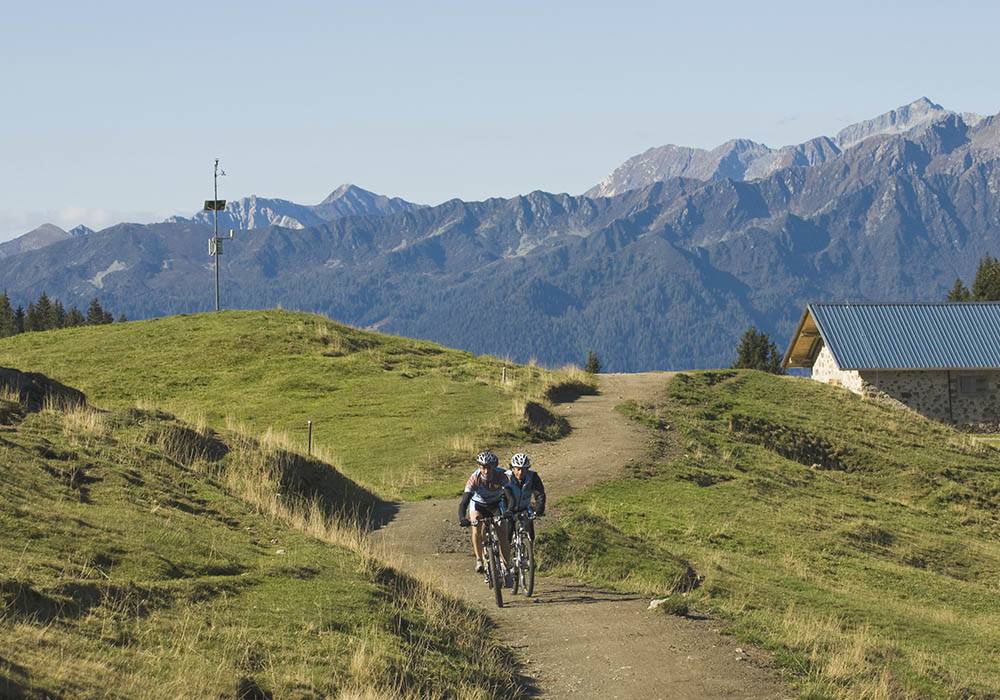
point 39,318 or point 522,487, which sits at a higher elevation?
point 39,318

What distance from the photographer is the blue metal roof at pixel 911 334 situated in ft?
190

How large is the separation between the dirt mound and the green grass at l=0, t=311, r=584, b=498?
4379 mm

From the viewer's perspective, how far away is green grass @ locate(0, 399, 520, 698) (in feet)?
36.3

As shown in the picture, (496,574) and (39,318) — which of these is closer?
(496,574)

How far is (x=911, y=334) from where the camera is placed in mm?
60406

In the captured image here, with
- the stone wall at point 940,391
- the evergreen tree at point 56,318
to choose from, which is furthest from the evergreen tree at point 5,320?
the stone wall at point 940,391

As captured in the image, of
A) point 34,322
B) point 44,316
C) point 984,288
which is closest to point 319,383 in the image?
point 984,288

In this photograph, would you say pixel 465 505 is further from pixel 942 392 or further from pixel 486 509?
pixel 942 392

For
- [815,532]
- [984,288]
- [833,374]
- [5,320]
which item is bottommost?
[815,532]

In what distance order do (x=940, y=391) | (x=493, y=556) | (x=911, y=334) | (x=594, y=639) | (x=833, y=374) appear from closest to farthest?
(x=594, y=639) < (x=493, y=556) < (x=940, y=391) < (x=911, y=334) < (x=833, y=374)

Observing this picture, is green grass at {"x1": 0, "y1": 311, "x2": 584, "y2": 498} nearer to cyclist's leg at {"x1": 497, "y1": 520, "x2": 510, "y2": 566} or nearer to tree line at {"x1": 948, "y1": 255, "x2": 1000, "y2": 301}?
cyclist's leg at {"x1": 497, "y1": 520, "x2": 510, "y2": 566}

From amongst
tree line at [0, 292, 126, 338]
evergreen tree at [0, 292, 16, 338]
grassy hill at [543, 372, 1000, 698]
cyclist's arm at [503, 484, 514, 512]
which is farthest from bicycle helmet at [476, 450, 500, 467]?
evergreen tree at [0, 292, 16, 338]

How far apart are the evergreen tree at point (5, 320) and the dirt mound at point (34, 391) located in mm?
104520

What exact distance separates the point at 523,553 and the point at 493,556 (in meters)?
0.52
